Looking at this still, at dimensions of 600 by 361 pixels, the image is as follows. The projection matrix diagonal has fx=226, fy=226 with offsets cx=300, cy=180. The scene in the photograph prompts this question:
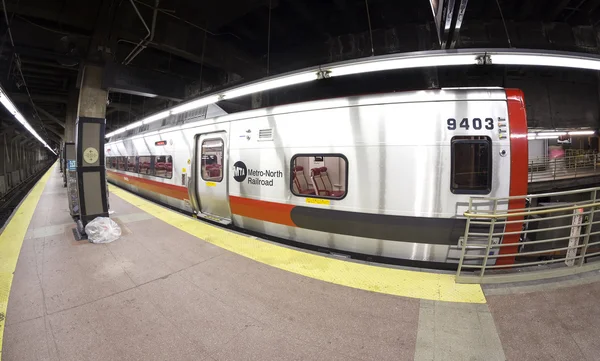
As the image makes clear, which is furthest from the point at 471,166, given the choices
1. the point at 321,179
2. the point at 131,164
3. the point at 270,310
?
the point at 131,164

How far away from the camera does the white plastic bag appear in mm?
3869

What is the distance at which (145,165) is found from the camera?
7895 mm

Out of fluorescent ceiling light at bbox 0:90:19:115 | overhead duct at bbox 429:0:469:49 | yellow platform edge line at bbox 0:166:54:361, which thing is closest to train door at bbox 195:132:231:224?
yellow platform edge line at bbox 0:166:54:361

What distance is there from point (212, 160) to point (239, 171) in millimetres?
1252

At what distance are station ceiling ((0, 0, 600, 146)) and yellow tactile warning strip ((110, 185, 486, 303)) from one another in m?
3.50

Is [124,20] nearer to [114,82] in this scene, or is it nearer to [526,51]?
[114,82]

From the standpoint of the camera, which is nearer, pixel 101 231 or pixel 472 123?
pixel 472 123

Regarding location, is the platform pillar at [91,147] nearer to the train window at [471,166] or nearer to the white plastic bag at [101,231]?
the white plastic bag at [101,231]

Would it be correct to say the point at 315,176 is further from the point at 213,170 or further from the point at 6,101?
the point at 6,101

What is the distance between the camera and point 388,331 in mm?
1938

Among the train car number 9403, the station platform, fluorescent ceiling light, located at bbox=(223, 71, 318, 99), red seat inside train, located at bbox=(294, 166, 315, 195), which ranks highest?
fluorescent ceiling light, located at bbox=(223, 71, 318, 99)

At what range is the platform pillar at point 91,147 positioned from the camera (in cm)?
429

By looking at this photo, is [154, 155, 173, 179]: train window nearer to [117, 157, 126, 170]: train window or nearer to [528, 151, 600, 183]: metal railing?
[117, 157, 126, 170]: train window

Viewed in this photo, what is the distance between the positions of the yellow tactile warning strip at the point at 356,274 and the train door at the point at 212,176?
1.10 meters
